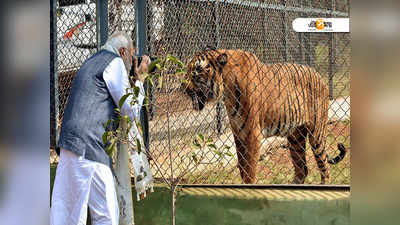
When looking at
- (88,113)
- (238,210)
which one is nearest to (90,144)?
(88,113)

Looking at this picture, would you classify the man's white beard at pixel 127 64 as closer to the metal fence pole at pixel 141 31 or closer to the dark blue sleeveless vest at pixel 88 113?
the dark blue sleeveless vest at pixel 88 113

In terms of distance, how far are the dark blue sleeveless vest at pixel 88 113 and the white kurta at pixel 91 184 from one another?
0.05m

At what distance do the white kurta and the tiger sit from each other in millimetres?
963

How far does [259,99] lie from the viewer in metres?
4.93

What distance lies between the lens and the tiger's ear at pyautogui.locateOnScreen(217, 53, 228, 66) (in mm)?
4777

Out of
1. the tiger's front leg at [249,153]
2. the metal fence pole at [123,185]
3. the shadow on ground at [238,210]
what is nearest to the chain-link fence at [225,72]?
the tiger's front leg at [249,153]

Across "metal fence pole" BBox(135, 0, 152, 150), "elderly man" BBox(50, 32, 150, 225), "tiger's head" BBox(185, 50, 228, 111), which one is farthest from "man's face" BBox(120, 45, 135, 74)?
"tiger's head" BBox(185, 50, 228, 111)

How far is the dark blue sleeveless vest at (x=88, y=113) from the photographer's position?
3.54m
